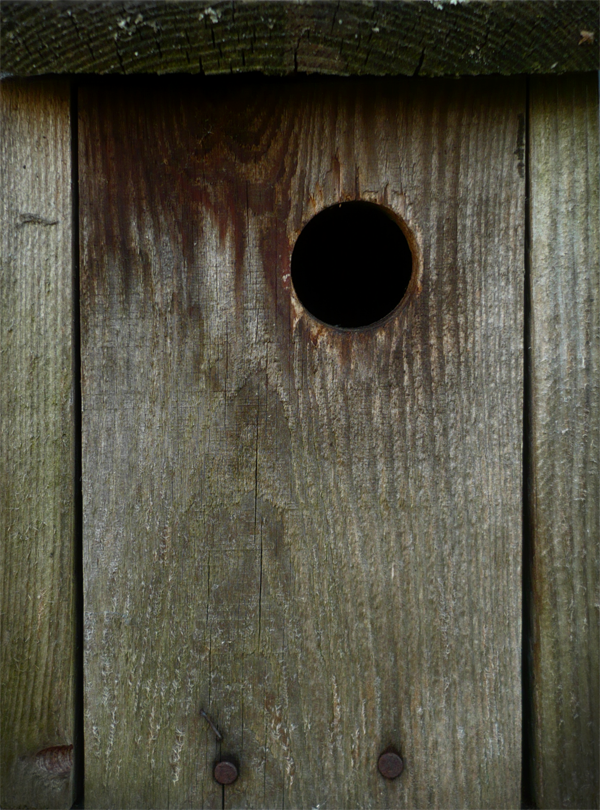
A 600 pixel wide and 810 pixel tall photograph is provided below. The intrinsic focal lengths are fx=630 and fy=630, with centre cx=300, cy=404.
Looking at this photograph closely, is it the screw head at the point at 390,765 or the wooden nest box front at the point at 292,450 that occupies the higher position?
the wooden nest box front at the point at 292,450

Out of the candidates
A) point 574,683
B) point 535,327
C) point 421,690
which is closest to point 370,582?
point 421,690

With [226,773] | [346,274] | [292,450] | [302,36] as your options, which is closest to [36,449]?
[292,450]

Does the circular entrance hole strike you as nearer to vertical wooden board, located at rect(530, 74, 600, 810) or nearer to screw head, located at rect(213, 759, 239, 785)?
vertical wooden board, located at rect(530, 74, 600, 810)

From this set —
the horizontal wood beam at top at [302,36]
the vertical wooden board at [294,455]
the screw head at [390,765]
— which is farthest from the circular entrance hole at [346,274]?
the screw head at [390,765]

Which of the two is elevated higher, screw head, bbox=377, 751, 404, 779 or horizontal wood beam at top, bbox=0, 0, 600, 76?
horizontal wood beam at top, bbox=0, 0, 600, 76

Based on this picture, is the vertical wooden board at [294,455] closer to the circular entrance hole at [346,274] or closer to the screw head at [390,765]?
the screw head at [390,765]

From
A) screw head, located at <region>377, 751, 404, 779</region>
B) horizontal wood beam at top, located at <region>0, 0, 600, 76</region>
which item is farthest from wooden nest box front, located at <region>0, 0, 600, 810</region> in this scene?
horizontal wood beam at top, located at <region>0, 0, 600, 76</region>

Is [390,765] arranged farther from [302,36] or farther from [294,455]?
[302,36]

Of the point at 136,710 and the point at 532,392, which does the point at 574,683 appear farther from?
the point at 136,710
